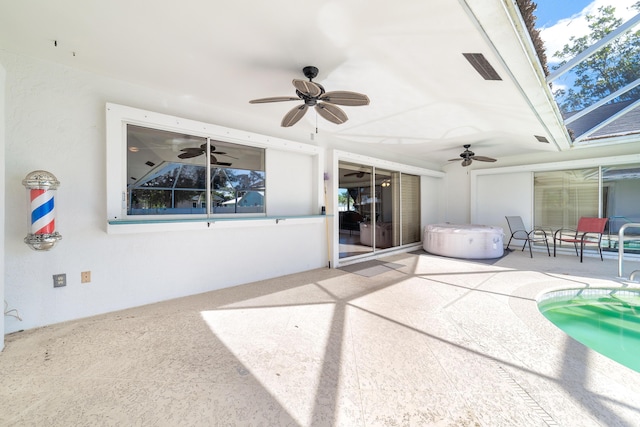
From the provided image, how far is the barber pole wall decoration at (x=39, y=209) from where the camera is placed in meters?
2.19

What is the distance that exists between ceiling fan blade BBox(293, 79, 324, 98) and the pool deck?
222cm

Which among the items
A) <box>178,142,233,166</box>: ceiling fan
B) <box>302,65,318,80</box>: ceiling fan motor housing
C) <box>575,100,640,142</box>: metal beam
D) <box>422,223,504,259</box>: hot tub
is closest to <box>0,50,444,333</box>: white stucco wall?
<box>178,142,233,166</box>: ceiling fan

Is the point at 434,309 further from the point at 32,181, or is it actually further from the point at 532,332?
the point at 32,181

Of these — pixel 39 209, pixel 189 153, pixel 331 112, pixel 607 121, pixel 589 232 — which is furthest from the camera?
pixel 589 232

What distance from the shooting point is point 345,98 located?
2.47 meters

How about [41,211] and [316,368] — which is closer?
[316,368]

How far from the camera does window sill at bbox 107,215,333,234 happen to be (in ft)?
8.77

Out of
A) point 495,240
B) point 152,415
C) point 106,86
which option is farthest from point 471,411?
point 495,240

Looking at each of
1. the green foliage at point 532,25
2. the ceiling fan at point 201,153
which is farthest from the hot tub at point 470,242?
the ceiling fan at point 201,153

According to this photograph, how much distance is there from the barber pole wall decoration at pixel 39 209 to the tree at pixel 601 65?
5307mm

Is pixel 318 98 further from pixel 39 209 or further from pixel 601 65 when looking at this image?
pixel 601 65

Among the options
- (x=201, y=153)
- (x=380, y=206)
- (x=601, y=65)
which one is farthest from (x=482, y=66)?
(x=380, y=206)

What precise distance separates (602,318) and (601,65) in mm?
3387

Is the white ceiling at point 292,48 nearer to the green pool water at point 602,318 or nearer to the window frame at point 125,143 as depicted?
the window frame at point 125,143
